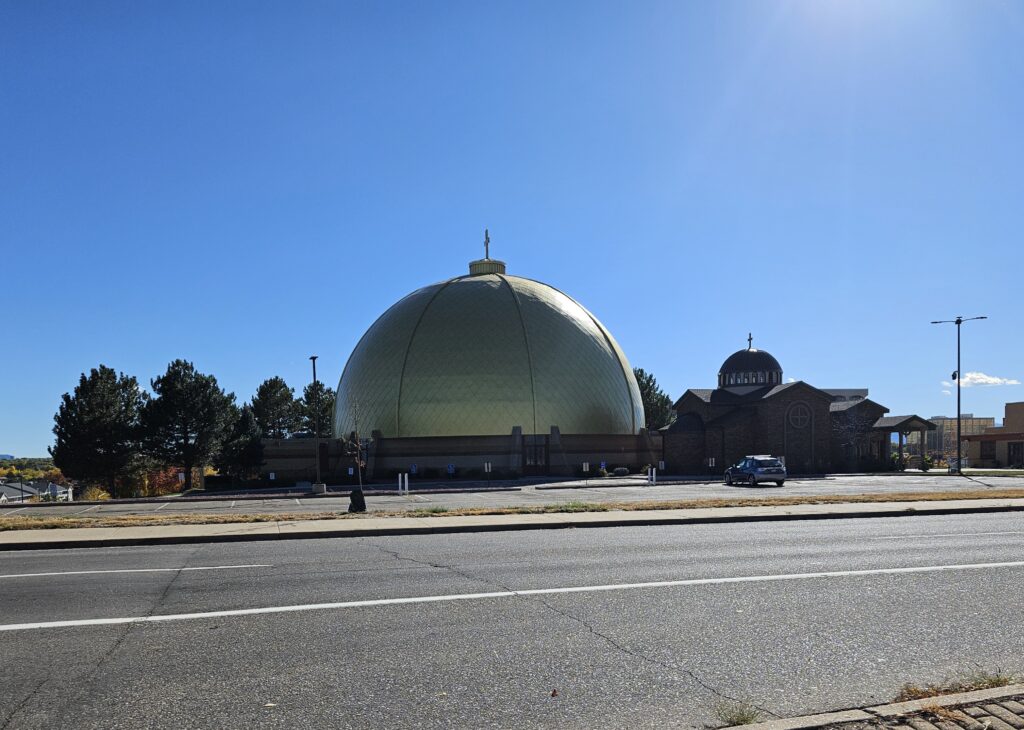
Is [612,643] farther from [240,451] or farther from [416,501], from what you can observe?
[240,451]

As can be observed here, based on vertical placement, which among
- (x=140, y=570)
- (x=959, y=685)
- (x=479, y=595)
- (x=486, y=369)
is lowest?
(x=140, y=570)

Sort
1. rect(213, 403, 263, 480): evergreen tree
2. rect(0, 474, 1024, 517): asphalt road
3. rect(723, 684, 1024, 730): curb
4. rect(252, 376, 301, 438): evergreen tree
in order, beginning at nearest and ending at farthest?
rect(723, 684, 1024, 730): curb
rect(0, 474, 1024, 517): asphalt road
rect(213, 403, 263, 480): evergreen tree
rect(252, 376, 301, 438): evergreen tree

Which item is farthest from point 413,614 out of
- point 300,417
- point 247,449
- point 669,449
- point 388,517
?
point 300,417

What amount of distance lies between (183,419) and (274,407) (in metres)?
30.5

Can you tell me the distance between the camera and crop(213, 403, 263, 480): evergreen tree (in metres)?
67.9

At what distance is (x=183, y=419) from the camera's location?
6288cm

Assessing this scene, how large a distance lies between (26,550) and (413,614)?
10617 millimetres

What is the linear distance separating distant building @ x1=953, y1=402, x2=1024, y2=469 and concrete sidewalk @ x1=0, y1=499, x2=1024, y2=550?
59.8 metres

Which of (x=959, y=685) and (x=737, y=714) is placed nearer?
(x=737, y=714)

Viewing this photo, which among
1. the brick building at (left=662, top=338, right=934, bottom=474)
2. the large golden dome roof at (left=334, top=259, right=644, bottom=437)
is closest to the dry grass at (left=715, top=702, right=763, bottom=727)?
the large golden dome roof at (left=334, top=259, right=644, bottom=437)

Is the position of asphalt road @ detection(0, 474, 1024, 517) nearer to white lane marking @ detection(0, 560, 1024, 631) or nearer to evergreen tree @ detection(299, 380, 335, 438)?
white lane marking @ detection(0, 560, 1024, 631)

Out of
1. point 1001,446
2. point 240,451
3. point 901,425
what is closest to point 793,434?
point 901,425

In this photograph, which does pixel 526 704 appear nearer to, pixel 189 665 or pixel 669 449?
pixel 189 665

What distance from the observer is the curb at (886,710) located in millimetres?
5031
